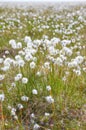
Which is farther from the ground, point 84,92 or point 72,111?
point 84,92

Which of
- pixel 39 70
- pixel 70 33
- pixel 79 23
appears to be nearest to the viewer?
pixel 39 70

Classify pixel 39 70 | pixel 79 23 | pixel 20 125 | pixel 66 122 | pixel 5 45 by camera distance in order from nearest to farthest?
pixel 20 125, pixel 66 122, pixel 39 70, pixel 5 45, pixel 79 23

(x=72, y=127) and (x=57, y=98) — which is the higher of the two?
(x=57, y=98)

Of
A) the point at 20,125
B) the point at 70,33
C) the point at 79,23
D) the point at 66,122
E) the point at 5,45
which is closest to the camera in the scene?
the point at 20,125

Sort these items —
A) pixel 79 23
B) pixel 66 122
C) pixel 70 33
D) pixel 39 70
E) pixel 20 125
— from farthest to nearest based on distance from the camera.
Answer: pixel 79 23 < pixel 70 33 < pixel 39 70 < pixel 66 122 < pixel 20 125

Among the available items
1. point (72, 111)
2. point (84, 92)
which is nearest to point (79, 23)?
point (84, 92)

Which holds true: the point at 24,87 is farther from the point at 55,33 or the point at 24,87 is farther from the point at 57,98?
the point at 55,33

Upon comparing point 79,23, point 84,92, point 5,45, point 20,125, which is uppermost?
point 79,23

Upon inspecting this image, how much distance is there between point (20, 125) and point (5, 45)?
19.3ft

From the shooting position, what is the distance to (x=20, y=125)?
209 inches

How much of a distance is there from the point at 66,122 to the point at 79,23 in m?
9.13

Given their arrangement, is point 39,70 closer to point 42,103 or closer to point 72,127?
point 42,103

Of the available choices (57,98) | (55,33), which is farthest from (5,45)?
(57,98)

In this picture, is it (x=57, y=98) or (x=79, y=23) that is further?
(x=79, y=23)
